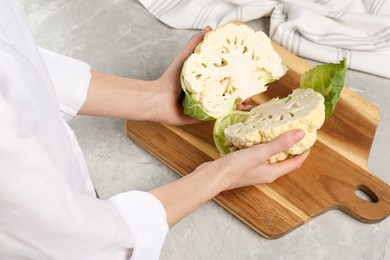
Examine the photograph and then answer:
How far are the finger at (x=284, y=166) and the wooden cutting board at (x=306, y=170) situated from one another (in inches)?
1.1

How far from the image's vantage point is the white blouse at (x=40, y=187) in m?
0.47

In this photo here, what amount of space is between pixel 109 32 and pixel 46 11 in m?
0.17

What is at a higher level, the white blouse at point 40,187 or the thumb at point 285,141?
the white blouse at point 40,187

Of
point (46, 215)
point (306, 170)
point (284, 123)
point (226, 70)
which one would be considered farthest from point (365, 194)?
point (46, 215)

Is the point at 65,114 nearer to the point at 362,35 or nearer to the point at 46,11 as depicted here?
the point at 46,11

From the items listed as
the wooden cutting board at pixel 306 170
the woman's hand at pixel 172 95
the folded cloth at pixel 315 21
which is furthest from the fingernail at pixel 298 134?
the folded cloth at pixel 315 21

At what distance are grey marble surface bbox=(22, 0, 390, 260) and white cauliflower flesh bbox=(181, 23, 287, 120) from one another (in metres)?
0.15

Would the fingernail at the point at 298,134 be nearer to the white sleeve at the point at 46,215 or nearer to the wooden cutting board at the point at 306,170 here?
the wooden cutting board at the point at 306,170

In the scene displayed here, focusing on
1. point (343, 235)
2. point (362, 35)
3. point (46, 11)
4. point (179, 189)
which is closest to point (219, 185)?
point (179, 189)

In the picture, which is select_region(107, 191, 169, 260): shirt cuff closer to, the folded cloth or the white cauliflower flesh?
the white cauliflower flesh

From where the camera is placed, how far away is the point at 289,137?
0.92m

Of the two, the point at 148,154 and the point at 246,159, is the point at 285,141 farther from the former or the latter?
the point at 148,154

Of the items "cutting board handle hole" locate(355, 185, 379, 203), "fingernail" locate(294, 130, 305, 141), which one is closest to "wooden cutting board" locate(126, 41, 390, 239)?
"cutting board handle hole" locate(355, 185, 379, 203)

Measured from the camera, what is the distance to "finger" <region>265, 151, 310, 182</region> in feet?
3.18
